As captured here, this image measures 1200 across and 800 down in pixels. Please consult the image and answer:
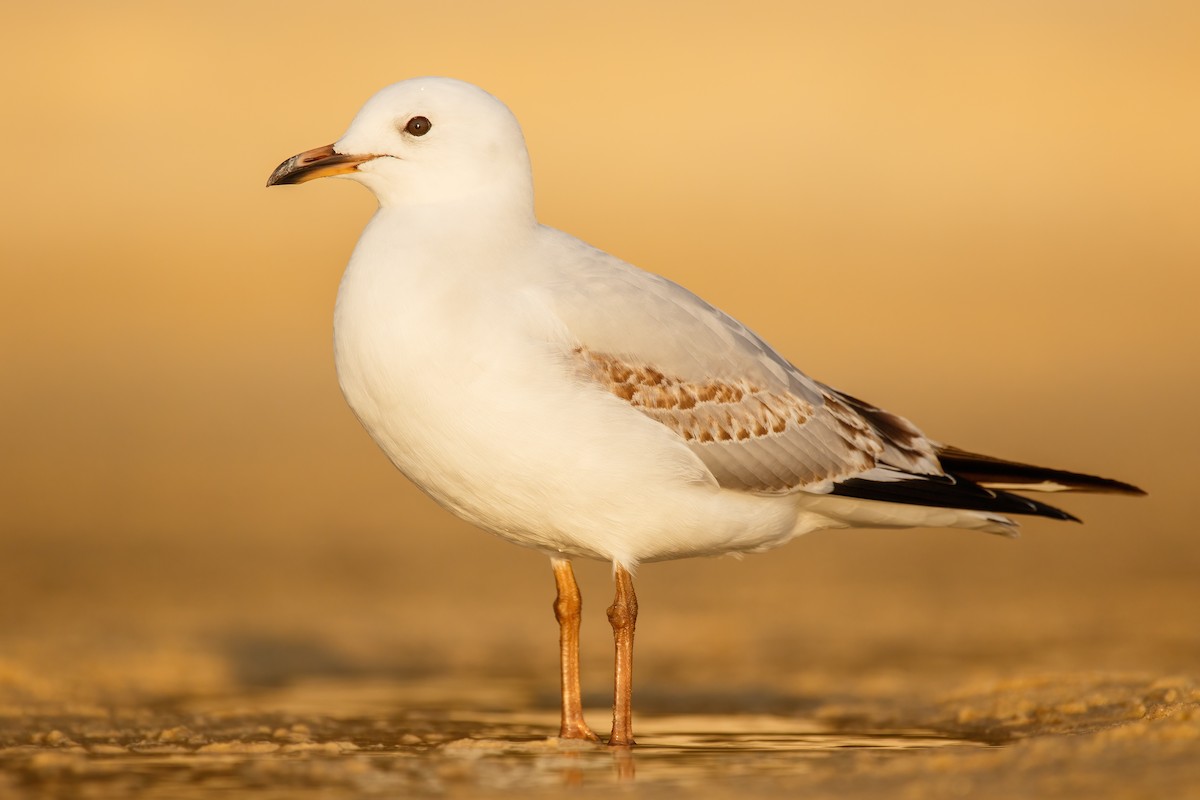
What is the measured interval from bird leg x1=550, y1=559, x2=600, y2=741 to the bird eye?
1.82 m

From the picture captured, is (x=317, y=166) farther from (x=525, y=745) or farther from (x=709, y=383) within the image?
(x=525, y=745)

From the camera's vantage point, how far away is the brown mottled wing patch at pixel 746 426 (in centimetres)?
717

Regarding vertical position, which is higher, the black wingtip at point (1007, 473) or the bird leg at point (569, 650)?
the black wingtip at point (1007, 473)

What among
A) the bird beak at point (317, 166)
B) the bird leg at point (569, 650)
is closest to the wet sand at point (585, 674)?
the bird leg at point (569, 650)

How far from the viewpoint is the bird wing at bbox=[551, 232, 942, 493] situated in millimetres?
7117

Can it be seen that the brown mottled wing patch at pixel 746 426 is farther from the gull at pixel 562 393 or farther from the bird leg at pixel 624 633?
the bird leg at pixel 624 633

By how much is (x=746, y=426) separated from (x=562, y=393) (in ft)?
3.39

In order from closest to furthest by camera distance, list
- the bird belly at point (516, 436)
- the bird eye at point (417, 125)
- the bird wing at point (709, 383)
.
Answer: the bird belly at point (516, 436)
the bird wing at point (709, 383)
the bird eye at point (417, 125)

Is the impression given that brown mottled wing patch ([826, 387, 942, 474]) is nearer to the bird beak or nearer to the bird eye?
the bird eye

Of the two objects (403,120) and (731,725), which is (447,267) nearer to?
(403,120)

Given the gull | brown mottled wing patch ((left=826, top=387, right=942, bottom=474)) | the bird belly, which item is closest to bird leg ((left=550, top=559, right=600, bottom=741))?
the gull

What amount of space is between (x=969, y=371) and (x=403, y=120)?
1683cm

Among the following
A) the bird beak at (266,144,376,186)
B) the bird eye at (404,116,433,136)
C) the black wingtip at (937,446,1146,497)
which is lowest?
the black wingtip at (937,446,1146,497)

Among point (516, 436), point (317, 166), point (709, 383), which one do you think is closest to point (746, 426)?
point (709, 383)
